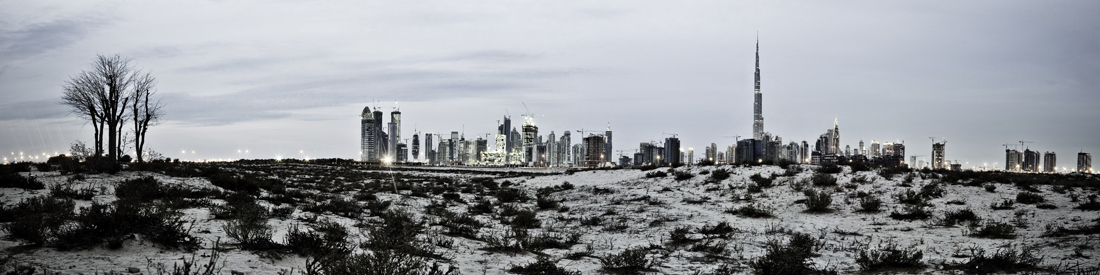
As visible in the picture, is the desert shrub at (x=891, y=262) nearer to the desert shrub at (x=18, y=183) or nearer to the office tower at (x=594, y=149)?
the desert shrub at (x=18, y=183)

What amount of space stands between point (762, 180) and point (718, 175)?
2411 mm

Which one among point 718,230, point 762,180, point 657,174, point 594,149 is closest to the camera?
point 718,230

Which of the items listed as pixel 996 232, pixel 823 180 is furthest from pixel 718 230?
pixel 823 180

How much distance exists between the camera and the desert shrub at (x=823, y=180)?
20234 millimetres

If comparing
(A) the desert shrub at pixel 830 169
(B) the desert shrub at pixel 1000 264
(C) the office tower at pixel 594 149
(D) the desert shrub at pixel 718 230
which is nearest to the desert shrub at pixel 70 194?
(D) the desert shrub at pixel 718 230

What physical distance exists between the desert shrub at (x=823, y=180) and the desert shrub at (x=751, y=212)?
5151 mm

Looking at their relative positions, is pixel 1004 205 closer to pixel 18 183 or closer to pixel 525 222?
pixel 525 222

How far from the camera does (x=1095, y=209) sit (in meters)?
13.9

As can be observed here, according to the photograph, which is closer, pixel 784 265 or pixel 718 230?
pixel 784 265

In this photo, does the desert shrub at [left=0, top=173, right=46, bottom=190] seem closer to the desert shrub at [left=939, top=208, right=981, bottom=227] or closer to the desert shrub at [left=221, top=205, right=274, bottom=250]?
the desert shrub at [left=221, top=205, right=274, bottom=250]

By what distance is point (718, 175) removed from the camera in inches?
929

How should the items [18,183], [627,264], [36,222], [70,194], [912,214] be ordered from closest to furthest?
[36,222], [627,264], [70,194], [18,183], [912,214]

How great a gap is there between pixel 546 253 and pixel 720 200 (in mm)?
10896

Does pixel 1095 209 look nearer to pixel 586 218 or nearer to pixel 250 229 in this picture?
pixel 586 218
